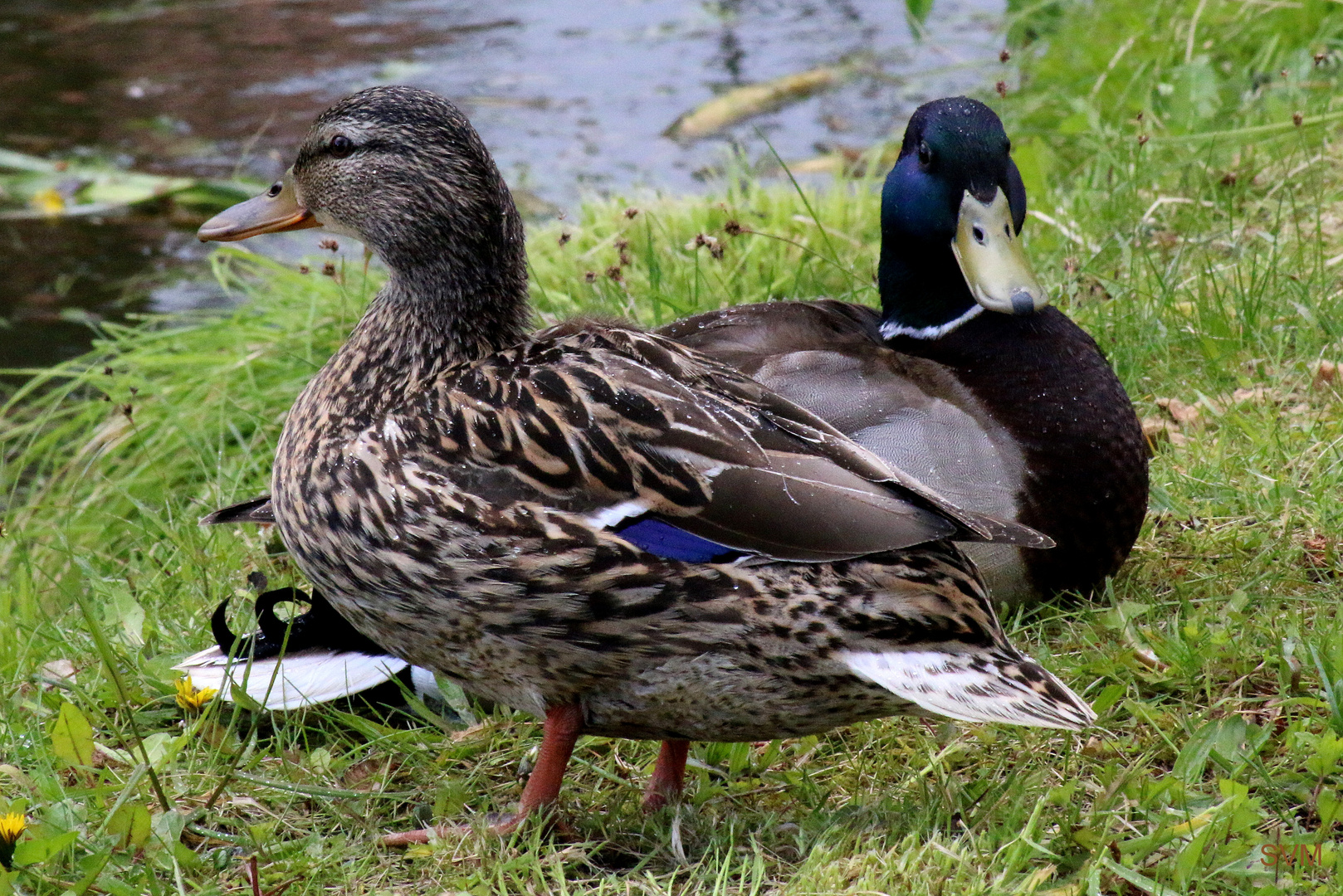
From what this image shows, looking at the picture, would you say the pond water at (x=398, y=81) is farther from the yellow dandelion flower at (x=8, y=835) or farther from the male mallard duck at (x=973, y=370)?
the yellow dandelion flower at (x=8, y=835)

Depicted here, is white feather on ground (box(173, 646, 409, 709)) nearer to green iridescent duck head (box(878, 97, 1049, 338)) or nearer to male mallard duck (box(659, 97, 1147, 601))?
male mallard duck (box(659, 97, 1147, 601))

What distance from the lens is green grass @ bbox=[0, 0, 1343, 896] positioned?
2.44m

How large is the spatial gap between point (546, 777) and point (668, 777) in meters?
0.25

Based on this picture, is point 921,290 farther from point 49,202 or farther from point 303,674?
point 49,202

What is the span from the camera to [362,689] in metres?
3.00

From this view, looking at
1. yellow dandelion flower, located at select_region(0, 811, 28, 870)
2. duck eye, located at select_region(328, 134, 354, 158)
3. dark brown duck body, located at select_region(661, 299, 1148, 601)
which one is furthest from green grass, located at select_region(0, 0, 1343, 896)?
duck eye, located at select_region(328, 134, 354, 158)

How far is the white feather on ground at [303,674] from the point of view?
296cm

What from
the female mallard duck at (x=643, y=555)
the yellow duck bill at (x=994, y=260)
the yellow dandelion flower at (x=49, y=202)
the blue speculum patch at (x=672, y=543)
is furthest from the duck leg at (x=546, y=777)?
the yellow dandelion flower at (x=49, y=202)

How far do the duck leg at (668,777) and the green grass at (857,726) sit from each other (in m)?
0.05

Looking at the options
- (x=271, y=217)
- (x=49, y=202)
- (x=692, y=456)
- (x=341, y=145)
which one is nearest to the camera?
(x=692, y=456)

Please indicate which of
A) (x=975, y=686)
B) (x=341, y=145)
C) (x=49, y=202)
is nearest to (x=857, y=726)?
(x=975, y=686)

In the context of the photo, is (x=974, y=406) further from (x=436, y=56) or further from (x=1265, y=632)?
(x=436, y=56)

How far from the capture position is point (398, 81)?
24.8ft

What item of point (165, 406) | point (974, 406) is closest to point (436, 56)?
point (165, 406)
